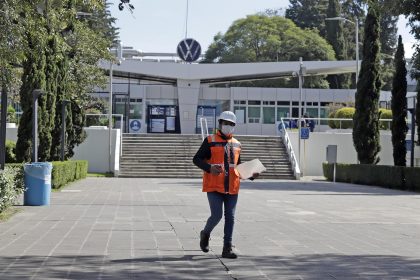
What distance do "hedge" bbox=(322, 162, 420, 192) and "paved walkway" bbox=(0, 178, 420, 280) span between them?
10543mm

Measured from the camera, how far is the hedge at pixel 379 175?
30406 millimetres

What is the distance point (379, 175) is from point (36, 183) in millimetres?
19530

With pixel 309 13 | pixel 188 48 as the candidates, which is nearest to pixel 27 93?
pixel 188 48

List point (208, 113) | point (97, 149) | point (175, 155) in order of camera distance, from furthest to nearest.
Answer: point (208, 113)
point (175, 155)
point (97, 149)

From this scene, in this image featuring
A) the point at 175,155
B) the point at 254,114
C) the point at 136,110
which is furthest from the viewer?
the point at 254,114

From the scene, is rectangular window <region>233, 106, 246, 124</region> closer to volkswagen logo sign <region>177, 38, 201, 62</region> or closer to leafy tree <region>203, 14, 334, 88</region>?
volkswagen logo sign <region>177, 38, 201, 62</region>

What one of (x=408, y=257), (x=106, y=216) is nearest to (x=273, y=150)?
(x=106, y=216)

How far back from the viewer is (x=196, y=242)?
11828 millimetres

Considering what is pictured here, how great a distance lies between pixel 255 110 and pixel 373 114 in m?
26.0

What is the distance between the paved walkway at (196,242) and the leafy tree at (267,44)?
221ft

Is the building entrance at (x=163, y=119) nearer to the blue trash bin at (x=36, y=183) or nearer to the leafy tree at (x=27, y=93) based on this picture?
the leafy tree at (x=27, y=93)

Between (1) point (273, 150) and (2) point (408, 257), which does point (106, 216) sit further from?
(1) point (273, 150)

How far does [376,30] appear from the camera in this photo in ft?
128

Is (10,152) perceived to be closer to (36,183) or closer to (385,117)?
(36,183)
